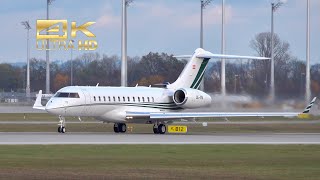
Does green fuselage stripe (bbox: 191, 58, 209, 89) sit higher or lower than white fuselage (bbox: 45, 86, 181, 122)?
higher

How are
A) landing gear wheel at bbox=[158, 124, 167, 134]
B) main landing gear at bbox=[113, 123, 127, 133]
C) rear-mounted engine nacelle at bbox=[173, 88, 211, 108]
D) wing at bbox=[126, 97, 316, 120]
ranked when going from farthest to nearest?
rear-mounted engine nacelle at bbox=[173, 88, 211, 108], main landing gear at bbox=[113, 123, 127, 133], landing gear wheel at bbox=[158, 124, 167, 134], wing at bbox=[126, 97, 316, 120]

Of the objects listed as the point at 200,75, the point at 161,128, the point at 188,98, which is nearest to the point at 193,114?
the point at 161,128

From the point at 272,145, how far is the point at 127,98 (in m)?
17.8

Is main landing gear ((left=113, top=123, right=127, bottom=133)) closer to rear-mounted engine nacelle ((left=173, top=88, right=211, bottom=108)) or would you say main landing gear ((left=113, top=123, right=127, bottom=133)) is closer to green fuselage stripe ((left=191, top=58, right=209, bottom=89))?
rear-mounted engine nacelle ((left=173, top=88, right=211, bottom=108))

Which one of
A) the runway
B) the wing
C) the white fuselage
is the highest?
the white fuselage

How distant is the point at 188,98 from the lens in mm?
63719

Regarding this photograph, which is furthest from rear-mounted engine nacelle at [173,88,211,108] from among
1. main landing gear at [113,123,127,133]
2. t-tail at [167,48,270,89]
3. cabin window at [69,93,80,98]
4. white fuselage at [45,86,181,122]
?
cabin window at [69,93,80,98]

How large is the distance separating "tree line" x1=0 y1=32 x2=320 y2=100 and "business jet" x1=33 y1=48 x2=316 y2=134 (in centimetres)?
652

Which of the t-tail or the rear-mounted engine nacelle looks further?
the t-tail

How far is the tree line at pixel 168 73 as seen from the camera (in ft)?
239

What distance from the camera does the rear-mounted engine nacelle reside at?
63.8m

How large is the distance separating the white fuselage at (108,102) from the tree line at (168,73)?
819 centimetres

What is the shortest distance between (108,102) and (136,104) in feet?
7.40

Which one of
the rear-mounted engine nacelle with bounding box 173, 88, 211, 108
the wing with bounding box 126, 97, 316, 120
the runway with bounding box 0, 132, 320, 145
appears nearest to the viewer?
the runway with bounding box 0, 132, 320, 145
